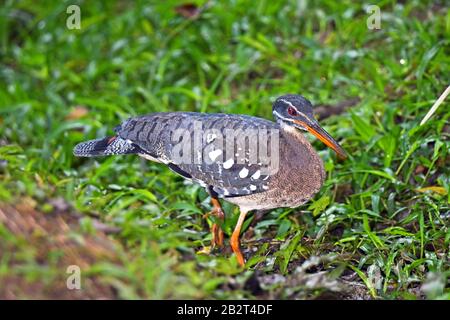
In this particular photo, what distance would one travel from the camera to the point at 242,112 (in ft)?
22.7

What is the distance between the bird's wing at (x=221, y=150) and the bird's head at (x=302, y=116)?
15 centimetres

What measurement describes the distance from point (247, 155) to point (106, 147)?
116cm

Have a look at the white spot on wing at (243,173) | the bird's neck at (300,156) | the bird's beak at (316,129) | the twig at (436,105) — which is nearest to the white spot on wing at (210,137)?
the white spot on wing at (243,173)

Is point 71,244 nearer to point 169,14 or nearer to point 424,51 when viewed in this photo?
point 424,51

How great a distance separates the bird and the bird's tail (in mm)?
152

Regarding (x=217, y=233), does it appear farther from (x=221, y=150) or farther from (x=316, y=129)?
(x=316, y=129)

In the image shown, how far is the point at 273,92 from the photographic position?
7.23 meters

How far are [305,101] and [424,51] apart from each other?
2233mm

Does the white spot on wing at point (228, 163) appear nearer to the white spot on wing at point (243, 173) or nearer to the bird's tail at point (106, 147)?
the white spot on wing at point (243, 173)

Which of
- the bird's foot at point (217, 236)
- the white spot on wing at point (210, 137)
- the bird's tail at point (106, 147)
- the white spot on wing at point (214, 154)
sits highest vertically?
the white spot on wing at point (210, 137)

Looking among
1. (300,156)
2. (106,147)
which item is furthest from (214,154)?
(106,147)

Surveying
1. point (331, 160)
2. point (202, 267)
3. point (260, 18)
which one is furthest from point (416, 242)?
point (260, 18)

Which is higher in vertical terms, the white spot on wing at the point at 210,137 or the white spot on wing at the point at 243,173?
the white spot on wing at the point at 210,137

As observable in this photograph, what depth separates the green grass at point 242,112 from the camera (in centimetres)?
425
